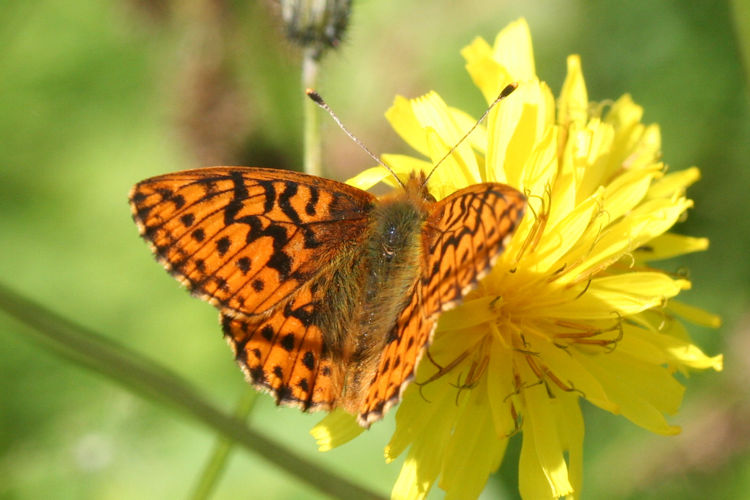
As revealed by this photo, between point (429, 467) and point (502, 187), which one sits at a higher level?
point (502, 187)

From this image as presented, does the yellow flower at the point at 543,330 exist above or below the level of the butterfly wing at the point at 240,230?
below

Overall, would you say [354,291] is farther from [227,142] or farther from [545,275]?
[227,142]

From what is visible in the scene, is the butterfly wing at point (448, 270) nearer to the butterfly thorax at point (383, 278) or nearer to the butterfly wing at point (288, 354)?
the butterfly thorax at point (383, 278)

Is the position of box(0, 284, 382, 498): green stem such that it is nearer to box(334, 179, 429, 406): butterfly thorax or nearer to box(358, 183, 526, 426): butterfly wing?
box(334, 179, 429, 406): butterfly thorax

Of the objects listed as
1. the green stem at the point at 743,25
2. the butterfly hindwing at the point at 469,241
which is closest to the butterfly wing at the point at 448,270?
the butterfly hindwing at the point at 469,241

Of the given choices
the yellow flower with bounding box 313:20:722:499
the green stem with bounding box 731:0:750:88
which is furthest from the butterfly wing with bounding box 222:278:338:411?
the green stem with bounding box 731:0:750:88

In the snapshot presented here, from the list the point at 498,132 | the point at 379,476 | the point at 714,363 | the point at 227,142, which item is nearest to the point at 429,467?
the point at 714,363
